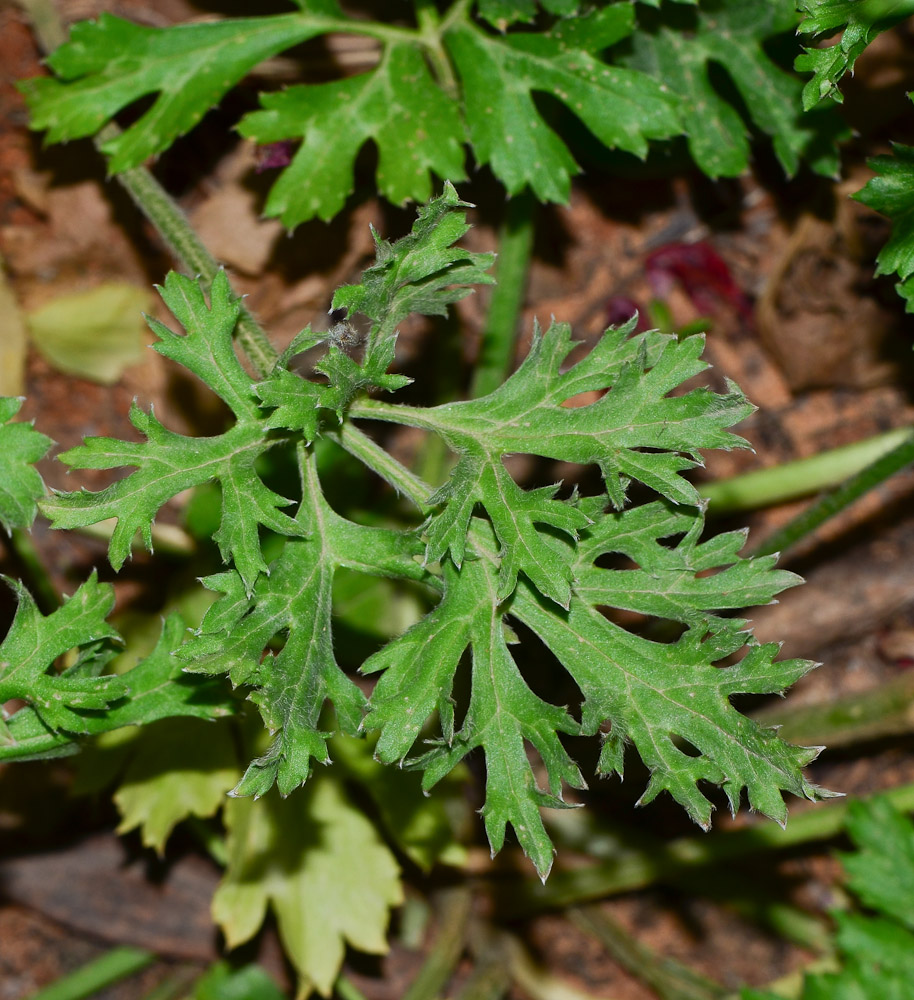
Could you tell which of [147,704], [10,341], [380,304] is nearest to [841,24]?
[380,304]

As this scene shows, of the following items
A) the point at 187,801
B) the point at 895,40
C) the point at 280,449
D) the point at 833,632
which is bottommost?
the point at 833,632

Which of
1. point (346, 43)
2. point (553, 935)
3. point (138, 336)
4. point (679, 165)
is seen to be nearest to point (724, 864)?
point (553, 935)

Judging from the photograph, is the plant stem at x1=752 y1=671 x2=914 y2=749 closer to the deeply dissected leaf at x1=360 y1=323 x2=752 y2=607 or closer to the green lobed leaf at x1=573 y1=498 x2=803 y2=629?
the green lobed leaf at x1=573 y1=498 x2=803 y2=629

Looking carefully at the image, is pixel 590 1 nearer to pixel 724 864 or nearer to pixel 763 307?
pixel 763 307

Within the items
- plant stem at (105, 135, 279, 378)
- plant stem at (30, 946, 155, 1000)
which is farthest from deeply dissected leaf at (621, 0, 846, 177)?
plant stem at (30, 946, 155, 1000)

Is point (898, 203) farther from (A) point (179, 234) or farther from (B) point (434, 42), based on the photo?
(A) point (179, 234)

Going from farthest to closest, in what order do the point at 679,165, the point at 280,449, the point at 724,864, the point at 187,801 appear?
the point at 724,864, the point at 679,165, the point at 187,801, the point at 280,449

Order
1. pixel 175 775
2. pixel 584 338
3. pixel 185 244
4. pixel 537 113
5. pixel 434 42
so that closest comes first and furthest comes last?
pixel 185 244 < pixel 537 113 < pixel 434 42 < pixel 175 775 < pixel 584 338

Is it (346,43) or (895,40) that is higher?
(346,43)
